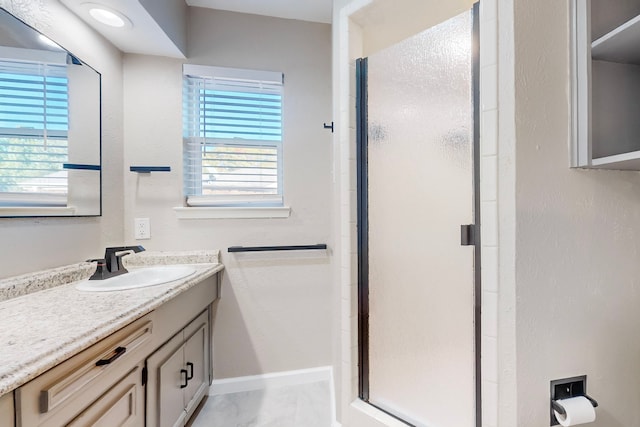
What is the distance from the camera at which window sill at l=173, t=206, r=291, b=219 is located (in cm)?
177

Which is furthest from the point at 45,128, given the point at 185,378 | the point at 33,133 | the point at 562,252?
the point at 562,252

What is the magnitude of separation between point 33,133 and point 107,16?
2.27ft

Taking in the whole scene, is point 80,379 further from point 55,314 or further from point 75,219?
point 75,219

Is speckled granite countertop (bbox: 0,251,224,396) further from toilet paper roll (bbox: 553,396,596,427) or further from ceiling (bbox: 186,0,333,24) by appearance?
ceiling (bbox: 186,0,333,24)

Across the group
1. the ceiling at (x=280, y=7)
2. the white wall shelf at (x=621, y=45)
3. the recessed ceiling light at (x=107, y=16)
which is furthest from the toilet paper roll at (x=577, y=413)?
the recessed ceiling light at (x=107, y=16)

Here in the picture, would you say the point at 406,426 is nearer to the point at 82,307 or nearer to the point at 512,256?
the point at 512,256

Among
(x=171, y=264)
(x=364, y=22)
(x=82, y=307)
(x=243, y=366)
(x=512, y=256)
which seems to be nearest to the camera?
(x=512, y=256)

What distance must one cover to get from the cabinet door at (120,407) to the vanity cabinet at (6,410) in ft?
0.64

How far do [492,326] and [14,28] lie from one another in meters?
2.09

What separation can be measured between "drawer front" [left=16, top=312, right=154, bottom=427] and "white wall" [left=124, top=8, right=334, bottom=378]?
2.72ft

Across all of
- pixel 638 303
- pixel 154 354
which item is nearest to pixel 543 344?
pixel 638 303

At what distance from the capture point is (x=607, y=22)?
896 mm

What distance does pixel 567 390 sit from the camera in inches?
35.1

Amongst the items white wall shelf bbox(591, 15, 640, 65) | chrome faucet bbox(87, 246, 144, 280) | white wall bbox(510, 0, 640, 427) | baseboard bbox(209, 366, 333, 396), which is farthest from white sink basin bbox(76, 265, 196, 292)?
white wall shelf bbox(591, 15, 640, 65)
